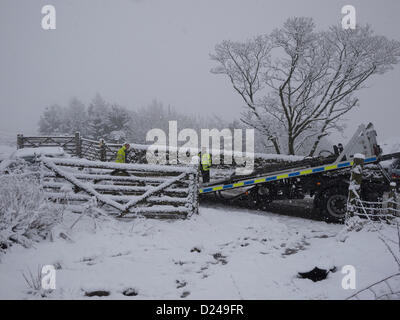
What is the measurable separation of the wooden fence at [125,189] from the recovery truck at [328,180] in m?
2.17

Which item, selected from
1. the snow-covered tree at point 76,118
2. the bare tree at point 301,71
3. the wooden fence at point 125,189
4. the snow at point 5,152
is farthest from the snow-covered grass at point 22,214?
the snow-covered tree at point 76,118

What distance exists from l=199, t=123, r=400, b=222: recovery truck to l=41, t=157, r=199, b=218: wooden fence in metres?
2.17

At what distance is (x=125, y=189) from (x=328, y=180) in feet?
17.6

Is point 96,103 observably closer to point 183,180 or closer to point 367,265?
point 183,180

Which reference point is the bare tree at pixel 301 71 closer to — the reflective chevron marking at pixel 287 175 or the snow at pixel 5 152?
the reflective chevron marking at pixel 287 175

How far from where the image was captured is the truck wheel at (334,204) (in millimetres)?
6676

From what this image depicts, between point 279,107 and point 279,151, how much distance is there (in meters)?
3.15

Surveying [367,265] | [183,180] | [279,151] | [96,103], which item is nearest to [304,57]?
[279,151]

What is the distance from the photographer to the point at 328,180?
6.93 metres

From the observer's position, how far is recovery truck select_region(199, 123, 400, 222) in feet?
21.4

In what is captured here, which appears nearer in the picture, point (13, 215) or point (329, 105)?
point (13, 215)
